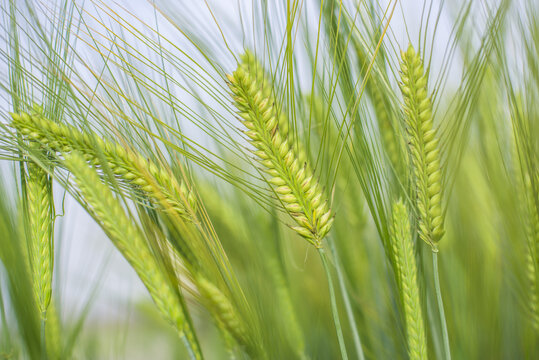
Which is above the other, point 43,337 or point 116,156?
point 116,156

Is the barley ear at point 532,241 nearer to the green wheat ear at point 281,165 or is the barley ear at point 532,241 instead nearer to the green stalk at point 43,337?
the green wheat ear at point 281,165

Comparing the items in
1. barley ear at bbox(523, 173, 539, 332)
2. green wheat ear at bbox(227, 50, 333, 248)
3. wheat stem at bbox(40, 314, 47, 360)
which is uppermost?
green wheat ear at bbox(227, 50, 333, 248)

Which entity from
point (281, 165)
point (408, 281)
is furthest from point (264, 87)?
point (408, 281)

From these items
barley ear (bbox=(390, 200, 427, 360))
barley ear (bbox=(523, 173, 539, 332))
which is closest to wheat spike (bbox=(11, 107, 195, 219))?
barley ear (bbox=(390, 200, 427, 360))

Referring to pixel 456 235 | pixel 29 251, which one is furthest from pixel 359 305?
pixel 29 251

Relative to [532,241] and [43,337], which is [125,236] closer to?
[43,337]

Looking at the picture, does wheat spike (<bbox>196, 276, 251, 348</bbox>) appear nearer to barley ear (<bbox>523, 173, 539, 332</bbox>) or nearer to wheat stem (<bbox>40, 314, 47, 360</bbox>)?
wheat stem (<bbox>40, 314, 47, 360</bbox>)

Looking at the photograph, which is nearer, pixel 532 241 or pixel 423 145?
pixel 423 145
